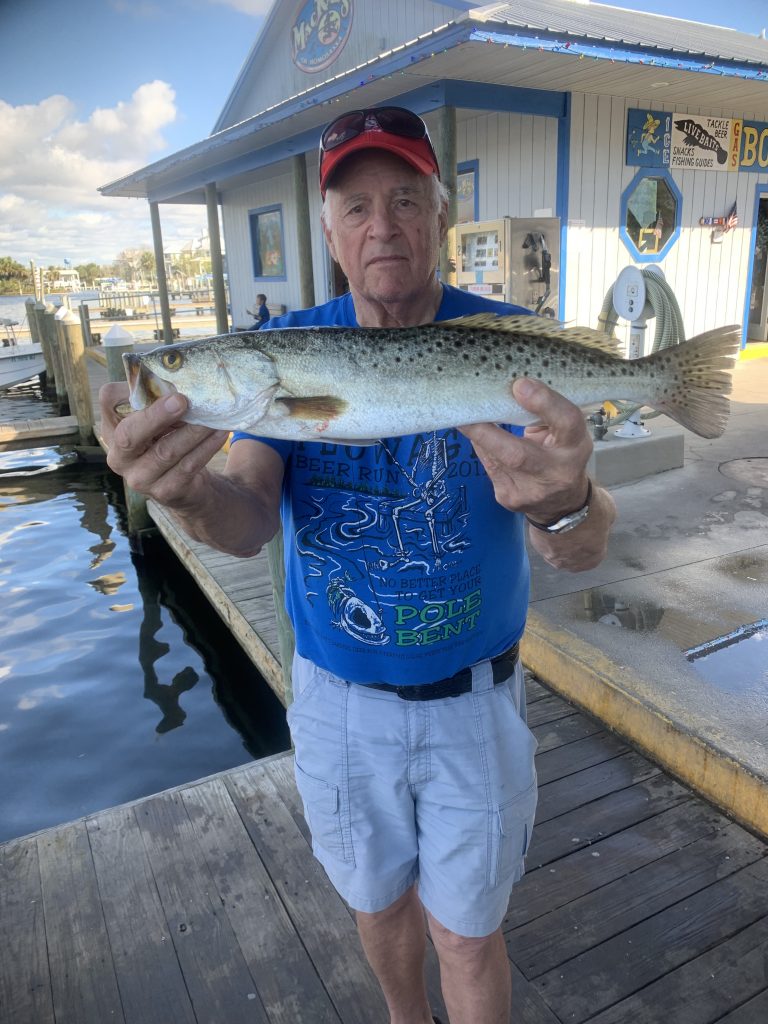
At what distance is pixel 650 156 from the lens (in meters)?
11.2

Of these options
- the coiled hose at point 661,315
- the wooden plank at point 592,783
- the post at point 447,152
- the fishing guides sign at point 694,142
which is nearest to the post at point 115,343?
the post at point 447,152

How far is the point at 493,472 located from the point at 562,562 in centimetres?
44

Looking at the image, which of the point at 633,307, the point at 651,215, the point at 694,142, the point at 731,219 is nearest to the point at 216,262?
the point at 651,215

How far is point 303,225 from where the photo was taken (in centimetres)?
1360

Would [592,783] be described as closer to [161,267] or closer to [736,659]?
[736,659]

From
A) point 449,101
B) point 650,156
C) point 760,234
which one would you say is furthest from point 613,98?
point 760,234

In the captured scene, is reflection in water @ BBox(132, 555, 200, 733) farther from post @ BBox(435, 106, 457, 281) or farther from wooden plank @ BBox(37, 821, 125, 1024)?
post @ BBox(435, 106, 457, 281)

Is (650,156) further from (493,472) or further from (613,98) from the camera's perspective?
(493,472)

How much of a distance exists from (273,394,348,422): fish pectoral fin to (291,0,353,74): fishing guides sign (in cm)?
1502

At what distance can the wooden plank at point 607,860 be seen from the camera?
279 cm

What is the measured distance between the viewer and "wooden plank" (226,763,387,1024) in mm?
2531

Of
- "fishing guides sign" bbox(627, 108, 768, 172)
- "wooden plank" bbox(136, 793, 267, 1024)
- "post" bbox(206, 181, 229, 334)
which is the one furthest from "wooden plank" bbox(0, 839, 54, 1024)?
"post" bbox(206, 181, 229, 334)

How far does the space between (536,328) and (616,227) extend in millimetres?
10399

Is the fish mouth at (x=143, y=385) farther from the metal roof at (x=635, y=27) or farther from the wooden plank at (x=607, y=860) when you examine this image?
the metal roof at (x=635, y=27)
